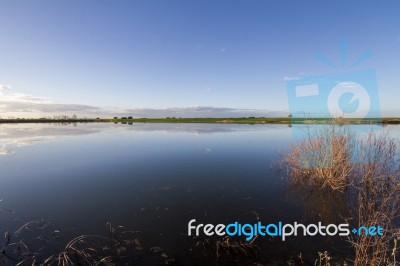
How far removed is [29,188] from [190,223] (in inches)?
448

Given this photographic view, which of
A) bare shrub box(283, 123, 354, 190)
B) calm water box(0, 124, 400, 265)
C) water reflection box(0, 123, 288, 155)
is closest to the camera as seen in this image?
calm water box(0, 124, 400, 265)

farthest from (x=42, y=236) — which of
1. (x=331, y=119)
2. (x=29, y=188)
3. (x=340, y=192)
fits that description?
(x=331, y=119)

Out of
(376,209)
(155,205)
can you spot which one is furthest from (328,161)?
(155,205)

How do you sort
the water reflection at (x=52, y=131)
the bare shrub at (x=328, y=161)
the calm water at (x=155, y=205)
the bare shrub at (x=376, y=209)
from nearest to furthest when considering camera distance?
the bare shrub at (x=376, y=209), the calm water at (x=155, y=205), the bare shrub at (x=328, y=161), the water reflection at (x=52, y=131)

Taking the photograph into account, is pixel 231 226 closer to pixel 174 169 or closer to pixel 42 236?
pixel 42 236

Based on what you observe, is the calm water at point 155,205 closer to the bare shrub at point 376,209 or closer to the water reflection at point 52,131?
the bare shrub at point 376,209

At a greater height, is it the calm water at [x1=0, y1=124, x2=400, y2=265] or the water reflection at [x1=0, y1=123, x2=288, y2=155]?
the water reflection at [x1=0, y1=123, x2=288, y2=155]

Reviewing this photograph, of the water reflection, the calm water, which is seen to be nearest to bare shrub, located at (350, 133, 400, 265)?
the calm water

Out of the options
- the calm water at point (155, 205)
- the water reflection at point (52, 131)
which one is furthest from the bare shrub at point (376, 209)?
the water reflection at point (52, 131)

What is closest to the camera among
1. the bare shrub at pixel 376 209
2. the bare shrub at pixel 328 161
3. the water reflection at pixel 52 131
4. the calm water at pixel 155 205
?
the bare shrub at pixel 376 209

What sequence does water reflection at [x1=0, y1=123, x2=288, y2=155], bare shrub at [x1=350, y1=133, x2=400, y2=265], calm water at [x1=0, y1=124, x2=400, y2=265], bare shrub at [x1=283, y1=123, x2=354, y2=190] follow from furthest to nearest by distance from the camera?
1. water reflection at [x1=0, y1=123, x2=288, y2=155]
2. bare shrub at [x1=283, y1=123, x2=354, y2=190]
3. calm water at [x1=0, y1=124, x2=400, y2=265]
4. bare shrub at [x1=350, y1=133, x2=400, y2=265]

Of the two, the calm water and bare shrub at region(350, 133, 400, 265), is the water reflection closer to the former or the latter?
the calm water

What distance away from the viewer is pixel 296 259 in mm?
7184

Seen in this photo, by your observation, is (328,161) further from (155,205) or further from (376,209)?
(155,205)
